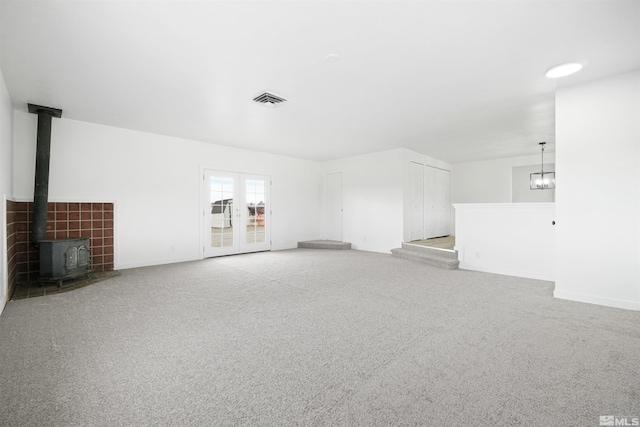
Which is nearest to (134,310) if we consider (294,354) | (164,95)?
(294,354)

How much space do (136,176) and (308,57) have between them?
415 cm

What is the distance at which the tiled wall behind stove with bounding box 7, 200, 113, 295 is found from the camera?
12.4 ft

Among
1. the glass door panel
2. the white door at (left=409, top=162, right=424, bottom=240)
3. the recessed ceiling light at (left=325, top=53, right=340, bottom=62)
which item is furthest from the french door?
the recessed ceiling light at (left=325, top=53, right=340, bottom=62)

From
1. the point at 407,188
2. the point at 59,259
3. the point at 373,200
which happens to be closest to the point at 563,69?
the point at 407,188

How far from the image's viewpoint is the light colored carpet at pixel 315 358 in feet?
4.89

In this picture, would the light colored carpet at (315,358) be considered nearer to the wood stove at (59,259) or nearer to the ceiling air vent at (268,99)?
the wood stove at (59,259)

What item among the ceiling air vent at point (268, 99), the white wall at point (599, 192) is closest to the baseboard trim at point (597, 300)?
the white wall at point (599, 192)

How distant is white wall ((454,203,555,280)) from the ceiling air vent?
3724 mm

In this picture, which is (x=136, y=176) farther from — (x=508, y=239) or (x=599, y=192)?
(x=599, y=192)

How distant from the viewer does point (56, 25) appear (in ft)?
7.24

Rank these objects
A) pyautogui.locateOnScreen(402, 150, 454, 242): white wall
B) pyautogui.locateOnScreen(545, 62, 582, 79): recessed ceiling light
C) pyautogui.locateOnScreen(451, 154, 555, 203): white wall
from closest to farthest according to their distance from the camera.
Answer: pyautogui.locateOnScreen(545, 62, 582, 79): recessed ceiling light → pyautogui.locateOnScreen(402, 150, 454, 242): white wall → pyautogui.locateOnScreen(451, 154, 555, 203): white wall

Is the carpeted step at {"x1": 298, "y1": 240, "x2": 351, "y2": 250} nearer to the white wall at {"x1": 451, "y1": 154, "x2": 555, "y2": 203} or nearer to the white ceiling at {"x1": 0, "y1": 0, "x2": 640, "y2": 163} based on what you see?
the white ceiling at {"x1": 0, "y1": 0, "x2": 640, "y2": 163}

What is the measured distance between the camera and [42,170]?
3955 mm

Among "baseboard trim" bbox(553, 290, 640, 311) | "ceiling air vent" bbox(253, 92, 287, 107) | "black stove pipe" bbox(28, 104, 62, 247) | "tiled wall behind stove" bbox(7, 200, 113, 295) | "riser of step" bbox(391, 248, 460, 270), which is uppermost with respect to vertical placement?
"ceiling air vent" bbox(253, 92, 287, 107)
